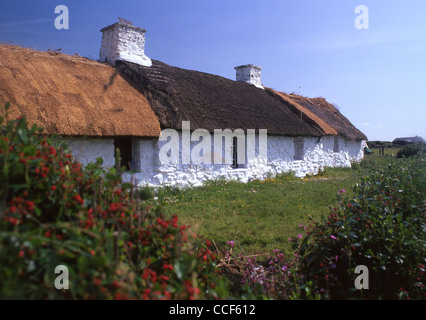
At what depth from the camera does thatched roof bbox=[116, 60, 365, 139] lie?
10148 millimetres

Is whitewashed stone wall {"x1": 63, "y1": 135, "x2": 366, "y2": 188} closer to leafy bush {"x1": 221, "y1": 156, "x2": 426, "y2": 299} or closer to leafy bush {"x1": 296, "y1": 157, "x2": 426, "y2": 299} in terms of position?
leafy bush {"x1": 221, "y1": 156, "x2": 426, "y2": 299}

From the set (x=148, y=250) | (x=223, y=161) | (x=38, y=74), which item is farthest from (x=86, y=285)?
(x=223, y=161)

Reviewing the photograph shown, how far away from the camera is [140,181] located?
9.14 m

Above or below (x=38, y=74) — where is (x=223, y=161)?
below

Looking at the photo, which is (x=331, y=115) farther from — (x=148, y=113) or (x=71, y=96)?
(x=71, y=96)

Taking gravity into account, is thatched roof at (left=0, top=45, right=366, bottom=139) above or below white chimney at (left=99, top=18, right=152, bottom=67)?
below

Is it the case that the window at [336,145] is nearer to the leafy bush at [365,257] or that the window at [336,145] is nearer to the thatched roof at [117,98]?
the thatched roof at [117,98]

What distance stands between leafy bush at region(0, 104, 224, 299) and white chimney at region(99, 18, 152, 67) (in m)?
9.27

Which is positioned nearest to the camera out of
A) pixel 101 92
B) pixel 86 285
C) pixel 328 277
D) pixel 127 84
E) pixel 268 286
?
pixel 86 285

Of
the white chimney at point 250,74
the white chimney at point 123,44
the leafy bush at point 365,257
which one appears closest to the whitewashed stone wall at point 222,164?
the leafy bush at point 365,257

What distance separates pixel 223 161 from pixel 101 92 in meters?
4.60

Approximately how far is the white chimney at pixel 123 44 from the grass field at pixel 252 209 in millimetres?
4794

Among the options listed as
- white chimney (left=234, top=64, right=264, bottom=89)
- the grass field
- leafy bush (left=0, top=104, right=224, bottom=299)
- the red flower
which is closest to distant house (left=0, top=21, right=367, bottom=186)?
the grass field
